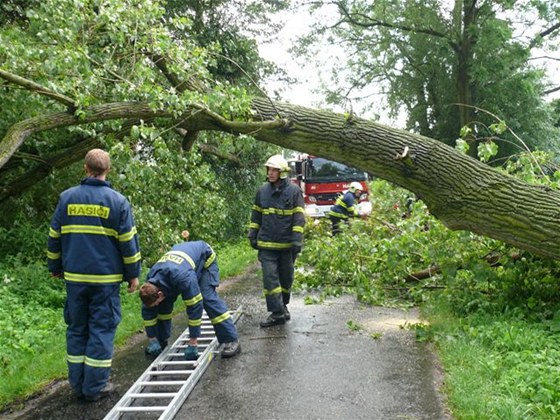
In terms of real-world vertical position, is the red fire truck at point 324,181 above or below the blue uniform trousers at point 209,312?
above

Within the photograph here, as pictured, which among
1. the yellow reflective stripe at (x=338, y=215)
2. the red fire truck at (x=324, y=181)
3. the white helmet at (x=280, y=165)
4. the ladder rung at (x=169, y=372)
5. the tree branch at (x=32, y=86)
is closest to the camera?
the ladder rung at (x=169, y=372)

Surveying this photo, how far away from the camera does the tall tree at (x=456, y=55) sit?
16.7m

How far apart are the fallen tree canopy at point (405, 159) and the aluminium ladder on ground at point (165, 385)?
2335mm

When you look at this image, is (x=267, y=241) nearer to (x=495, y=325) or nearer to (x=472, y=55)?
(x=495, y=325)

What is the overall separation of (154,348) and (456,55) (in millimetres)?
17875

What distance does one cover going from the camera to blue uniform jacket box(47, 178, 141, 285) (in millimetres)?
3801

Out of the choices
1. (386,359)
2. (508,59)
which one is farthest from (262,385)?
(508,59)

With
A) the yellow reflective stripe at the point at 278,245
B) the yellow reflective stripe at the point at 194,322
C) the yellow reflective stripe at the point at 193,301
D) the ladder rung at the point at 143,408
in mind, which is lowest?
the ladder rung at the point at 143,408

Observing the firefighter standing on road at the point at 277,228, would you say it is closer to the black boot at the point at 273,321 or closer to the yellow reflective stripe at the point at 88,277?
the black boot at the point at 273,321

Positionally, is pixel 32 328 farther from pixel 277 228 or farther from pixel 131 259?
pixel 277 228

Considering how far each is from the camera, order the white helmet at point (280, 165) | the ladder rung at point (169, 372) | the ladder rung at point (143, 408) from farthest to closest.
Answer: the white helmet at point (280, 165) → the ladder rung at point (169, 372) → the ladder rung at point (143, 408)

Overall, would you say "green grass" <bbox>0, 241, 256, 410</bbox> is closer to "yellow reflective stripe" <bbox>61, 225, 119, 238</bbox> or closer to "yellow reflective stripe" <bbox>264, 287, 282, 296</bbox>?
"yellow reflective stripe" <bbox>61, 225, 119, 238</bbox>

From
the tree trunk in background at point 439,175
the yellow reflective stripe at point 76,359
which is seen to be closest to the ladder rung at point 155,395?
the yellow reflective stripe at point 76,359

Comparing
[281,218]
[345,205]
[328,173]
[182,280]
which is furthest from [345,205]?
[182,280]
